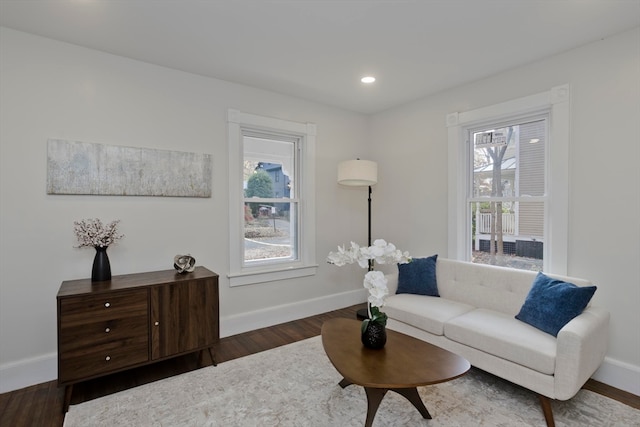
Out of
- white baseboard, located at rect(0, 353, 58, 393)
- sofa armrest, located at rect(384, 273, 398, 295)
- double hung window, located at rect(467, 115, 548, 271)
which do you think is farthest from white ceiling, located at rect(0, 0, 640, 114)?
white baseboard, located at rect(0, 353, 58, 393)

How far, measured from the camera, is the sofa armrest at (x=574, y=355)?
76.6 inches

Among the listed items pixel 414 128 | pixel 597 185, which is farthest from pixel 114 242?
pixel 597 185

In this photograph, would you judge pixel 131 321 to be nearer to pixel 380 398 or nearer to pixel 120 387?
pixel 120 387

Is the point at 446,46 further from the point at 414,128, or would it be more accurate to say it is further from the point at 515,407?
the point at 515,407

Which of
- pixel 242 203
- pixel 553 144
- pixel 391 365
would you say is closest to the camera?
pixel 391 365

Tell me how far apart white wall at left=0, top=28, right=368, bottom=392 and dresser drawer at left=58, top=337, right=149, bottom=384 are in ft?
1.93

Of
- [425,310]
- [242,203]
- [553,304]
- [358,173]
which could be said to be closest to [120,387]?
[242,203]

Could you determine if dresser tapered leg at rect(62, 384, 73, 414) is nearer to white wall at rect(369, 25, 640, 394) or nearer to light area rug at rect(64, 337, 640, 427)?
light area rug at rect(64, 337, 640, 427)

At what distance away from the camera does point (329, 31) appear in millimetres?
2434

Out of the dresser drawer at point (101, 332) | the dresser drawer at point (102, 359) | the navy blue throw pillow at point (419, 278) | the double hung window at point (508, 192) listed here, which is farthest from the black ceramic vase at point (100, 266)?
the double hung window at point (508, 192)

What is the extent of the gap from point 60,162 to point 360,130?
3.43 meters

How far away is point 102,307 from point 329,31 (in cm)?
265

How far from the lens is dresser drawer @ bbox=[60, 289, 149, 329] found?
2.20 m

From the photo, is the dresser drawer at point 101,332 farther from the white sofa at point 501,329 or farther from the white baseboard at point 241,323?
the white sofa at point 501,329
